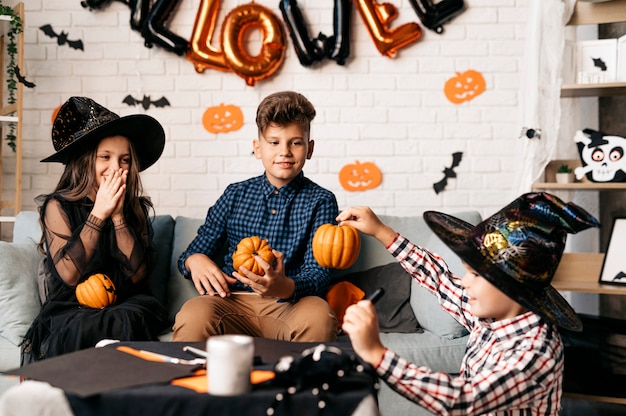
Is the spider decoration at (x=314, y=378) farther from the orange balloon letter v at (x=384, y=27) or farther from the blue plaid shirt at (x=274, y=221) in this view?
the orange balloon letter v at (x=384, y=27)

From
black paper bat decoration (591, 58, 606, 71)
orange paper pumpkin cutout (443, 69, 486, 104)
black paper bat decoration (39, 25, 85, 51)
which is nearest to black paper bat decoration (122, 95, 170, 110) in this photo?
black paper bat decoration (39, 25, 85, 51)

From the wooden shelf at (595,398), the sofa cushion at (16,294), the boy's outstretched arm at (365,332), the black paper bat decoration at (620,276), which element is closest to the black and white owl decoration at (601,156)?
the black paper bat decoration at (620,276)

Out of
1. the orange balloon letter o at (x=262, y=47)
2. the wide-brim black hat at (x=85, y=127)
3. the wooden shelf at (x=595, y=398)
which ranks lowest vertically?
the wooden shelf at (x=595, y=398)

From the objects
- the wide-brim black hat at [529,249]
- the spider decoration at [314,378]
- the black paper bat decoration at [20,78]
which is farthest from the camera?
the black paper bat decoration at [20,78]

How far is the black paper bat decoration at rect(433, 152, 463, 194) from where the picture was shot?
3.48 metres

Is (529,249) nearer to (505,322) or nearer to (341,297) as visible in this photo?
(505,322)

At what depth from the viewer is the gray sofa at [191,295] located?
7.69 feet

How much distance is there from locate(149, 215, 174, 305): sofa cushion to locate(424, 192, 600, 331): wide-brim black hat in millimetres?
1653

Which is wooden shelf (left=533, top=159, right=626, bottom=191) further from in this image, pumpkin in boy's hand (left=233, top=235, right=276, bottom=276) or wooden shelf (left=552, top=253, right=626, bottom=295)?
pumpkin in boy's hand (left=233, top=235, right=276, bottom=276)

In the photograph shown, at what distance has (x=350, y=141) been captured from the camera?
137 inches

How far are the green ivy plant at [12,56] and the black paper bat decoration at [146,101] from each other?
0.57 metres

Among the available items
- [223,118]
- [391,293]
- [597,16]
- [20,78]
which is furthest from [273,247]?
[597,16]

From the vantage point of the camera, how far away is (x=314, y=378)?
1125mm

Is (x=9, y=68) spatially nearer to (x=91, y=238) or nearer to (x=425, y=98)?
(x=91, y=238)
